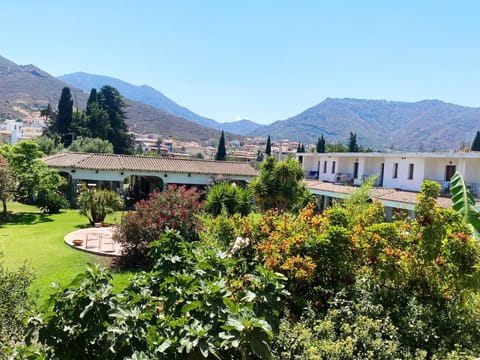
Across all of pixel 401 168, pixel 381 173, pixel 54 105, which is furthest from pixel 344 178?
pixel 54 105

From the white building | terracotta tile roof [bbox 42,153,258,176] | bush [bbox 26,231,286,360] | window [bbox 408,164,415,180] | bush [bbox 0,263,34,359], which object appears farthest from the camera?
terracotta tile roof [bbox 42,153,258,176]

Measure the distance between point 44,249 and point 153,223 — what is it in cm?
626

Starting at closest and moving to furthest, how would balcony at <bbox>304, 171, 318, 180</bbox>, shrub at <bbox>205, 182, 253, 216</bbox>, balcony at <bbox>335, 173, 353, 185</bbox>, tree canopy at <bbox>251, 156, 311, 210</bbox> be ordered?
shrub at <bbox>205, 182, 253, 216</bbox> < tree canopy at <bbox>251, 156, 311, 210</bbox> < balcony at <bbox>335, 173, 353, 185</bbox> < balcony at <bbox>304, 171, 318, 180</bbox>

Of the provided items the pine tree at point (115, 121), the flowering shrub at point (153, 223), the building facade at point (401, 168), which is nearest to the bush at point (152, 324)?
the flowering shrub at point (153, 223)

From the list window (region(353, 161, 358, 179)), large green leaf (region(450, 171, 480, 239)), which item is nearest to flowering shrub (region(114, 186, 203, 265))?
large green leaf (region(450, 171, 480, 239))

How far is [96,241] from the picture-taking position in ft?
59.3

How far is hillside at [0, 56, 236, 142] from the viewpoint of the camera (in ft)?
534

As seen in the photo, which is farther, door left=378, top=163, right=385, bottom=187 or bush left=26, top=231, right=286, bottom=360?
door left=378, top=163, right=385, bottom=187

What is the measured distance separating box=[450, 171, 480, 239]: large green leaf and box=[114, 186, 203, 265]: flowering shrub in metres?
9.03

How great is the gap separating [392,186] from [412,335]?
29.4 metres

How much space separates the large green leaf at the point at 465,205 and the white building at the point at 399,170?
60.9ft

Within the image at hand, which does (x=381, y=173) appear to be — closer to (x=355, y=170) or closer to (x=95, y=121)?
(x=355, y=170)

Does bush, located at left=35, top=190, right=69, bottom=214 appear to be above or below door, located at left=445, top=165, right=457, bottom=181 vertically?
below

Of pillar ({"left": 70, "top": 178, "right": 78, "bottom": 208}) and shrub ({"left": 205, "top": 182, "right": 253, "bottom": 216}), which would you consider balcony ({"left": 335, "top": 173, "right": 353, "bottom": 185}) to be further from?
pillar ({"left": 70, "top": 178, "right": 78, "bottom": 208})
